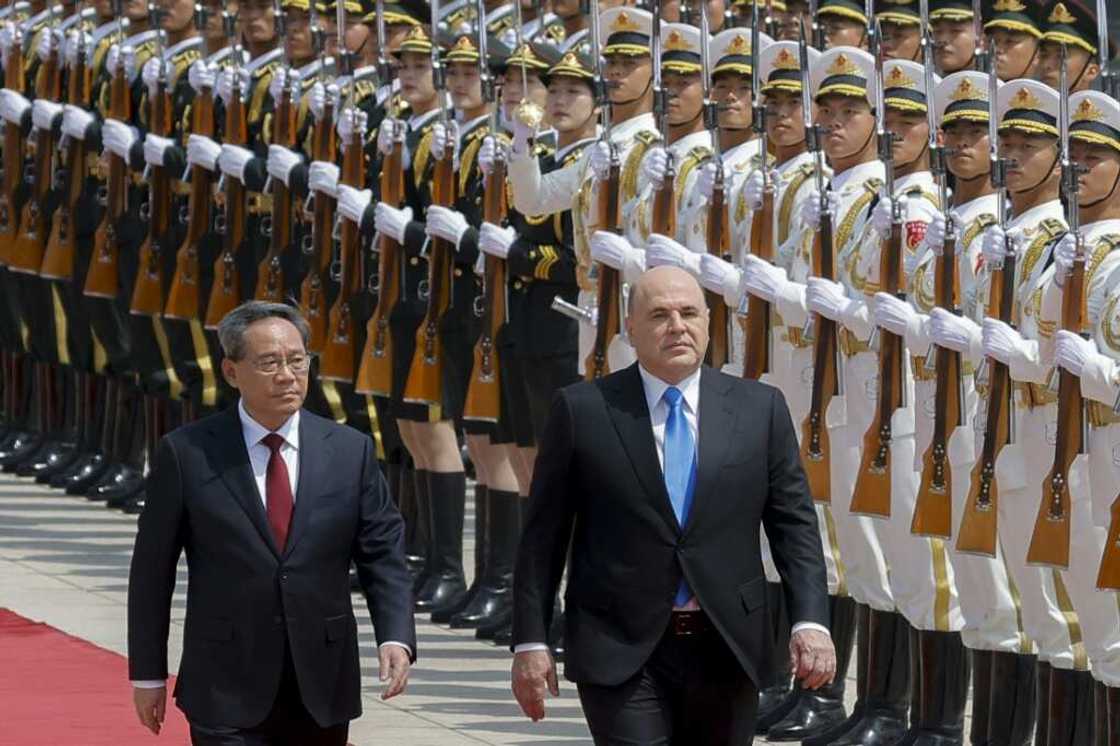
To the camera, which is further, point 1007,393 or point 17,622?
point 17,622

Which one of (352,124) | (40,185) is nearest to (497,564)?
(352,124)

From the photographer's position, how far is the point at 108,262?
15.5 m

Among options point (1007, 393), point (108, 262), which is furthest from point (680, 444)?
point (108, 262)

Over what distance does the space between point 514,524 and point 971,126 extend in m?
3.18

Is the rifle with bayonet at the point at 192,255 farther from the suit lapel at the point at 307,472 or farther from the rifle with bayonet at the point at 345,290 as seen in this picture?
the suit lapel at the point at 307,472

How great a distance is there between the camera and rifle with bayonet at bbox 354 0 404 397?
42.1 feet

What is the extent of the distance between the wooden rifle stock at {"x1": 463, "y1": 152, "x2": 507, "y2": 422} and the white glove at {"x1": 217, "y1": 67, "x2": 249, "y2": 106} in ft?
7.74

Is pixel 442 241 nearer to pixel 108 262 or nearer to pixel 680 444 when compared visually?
pixel 108 262

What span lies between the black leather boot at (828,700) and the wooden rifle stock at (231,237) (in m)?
4.64

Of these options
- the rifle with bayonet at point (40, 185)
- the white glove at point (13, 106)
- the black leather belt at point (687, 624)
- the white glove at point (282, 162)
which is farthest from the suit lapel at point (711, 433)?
the white glove at point (13, 106)

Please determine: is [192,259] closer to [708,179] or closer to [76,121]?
[76,121]

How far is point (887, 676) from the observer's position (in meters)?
10.1

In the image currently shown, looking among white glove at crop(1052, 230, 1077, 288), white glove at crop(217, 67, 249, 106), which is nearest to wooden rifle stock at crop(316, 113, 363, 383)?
white glove at crop(217, 67, 249, 106)

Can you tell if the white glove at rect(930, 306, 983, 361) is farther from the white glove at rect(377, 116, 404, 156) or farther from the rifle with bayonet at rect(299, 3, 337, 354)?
the rifle with bayonet at rect(299, 3, 337, 354)
